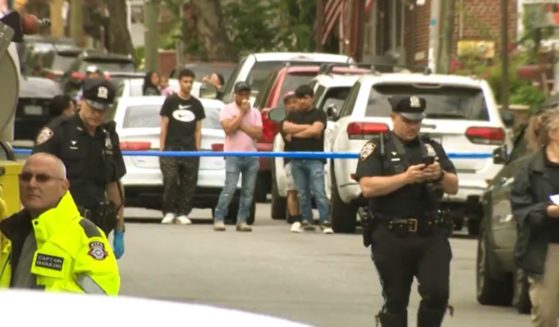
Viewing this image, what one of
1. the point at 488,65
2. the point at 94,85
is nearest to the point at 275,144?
the point at 94,85

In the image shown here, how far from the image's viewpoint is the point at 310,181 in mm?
21156

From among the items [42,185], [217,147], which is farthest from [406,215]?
[217,147]

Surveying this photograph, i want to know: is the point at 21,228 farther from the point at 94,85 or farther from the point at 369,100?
the point at 369,100

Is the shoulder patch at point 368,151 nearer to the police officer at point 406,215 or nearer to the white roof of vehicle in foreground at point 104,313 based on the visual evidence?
the police officer at point 406,215

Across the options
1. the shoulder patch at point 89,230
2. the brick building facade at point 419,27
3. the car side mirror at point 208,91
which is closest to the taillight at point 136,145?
the car side mirror at point 208,91

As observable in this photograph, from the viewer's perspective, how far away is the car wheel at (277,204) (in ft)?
76.5

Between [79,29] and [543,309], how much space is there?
184 ft

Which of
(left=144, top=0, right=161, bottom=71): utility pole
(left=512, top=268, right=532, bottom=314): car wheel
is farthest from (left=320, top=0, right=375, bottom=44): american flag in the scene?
(left=512, top=268, right=532, bottom=314): car wheel

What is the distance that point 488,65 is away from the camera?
35.3 meters

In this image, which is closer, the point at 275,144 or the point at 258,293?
the point at 258,293

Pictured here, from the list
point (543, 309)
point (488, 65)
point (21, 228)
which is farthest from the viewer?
point (488, 65)

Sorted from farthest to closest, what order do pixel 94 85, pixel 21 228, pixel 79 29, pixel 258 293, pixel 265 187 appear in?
pixel 79 29
pixel 265 187
pixel 258 293
pixel 94 85
pixel 21 228

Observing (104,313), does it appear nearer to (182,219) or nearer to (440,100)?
(440,100)

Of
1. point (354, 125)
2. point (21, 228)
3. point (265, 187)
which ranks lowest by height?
point (265, 187)
